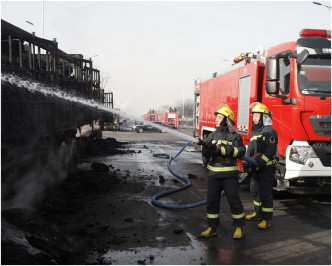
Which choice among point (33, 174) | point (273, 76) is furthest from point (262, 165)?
point (33, 174)

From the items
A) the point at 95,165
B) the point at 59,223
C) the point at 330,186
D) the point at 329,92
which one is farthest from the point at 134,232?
the point at 95,165

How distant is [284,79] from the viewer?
20.6ft

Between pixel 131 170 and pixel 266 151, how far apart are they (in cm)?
582

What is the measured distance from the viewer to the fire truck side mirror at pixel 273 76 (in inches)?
238

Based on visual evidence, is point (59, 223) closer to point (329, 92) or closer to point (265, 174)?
point (265, 174)

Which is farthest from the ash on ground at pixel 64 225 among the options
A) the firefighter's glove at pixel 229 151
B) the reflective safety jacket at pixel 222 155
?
the firefighter's glove at pixel 229 151

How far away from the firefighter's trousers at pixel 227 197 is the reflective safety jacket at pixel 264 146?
77 cm

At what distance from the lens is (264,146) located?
5.27 m

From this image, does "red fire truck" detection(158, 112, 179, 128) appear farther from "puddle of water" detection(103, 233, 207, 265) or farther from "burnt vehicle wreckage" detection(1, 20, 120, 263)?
"puddle of water" detection(103, 233, 207, 265)

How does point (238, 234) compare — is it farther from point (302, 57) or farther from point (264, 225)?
point (302, 57)

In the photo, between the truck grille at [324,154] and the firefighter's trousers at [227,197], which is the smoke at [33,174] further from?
the truck grille at [324,154]

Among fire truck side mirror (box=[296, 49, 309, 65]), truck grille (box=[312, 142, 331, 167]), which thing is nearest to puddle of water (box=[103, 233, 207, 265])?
truck grille (box=[312, 142, 331, 167])

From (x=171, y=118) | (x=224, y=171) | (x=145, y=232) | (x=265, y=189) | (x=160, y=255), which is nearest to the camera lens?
(x=160, y=255)

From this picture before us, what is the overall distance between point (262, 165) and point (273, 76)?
184 centimetres
